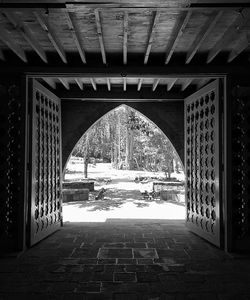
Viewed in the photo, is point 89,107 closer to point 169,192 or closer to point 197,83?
point 197,83

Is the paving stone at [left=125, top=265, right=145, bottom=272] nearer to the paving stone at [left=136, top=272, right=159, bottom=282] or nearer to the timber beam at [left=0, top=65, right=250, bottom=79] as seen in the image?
the paving stone at [left=136, top=272, right=159, bottom=282]

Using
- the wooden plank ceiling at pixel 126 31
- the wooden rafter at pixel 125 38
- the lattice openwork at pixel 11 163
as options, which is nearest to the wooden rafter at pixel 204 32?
the wooden plank ceiling at pixel 126 31

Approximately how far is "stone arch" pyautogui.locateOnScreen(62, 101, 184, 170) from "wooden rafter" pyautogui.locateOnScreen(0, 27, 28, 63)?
10.7 feet

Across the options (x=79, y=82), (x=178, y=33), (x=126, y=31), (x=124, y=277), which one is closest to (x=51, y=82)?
(x=79, y=82)

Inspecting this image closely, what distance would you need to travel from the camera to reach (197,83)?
22.5ft

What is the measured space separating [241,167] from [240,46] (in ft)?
6.51

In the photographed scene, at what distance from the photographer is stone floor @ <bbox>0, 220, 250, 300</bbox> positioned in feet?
10.6

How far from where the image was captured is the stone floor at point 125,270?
3.22 metres

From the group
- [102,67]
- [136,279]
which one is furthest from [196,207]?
[102,67]

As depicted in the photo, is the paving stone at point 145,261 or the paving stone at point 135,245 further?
the paving stone at point 135,245

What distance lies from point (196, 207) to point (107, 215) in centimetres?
344

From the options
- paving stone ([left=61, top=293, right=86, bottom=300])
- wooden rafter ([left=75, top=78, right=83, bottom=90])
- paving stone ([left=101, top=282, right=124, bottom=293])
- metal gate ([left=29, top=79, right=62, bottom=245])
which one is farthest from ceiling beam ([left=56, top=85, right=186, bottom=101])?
paving stone ([left=61, top=293, right=86, bottom=300])

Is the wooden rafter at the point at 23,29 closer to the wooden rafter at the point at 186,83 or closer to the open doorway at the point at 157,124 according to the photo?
the open doorway at the point at 157,124

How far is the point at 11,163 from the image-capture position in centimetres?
488
